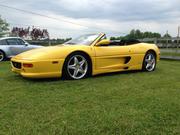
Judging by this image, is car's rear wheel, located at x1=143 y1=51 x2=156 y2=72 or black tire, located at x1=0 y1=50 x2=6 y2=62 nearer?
car's rear wheel, located at x1=143 y1=51 x2=156 y2=72

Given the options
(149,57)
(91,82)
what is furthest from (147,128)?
(149,57)

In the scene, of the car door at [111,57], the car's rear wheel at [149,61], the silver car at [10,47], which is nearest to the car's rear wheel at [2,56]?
the silver car at [10,47]

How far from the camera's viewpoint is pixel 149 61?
699cm

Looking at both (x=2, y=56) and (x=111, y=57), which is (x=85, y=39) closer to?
(x=111, y=57)

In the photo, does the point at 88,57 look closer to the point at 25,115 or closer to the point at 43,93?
the point at 43,93

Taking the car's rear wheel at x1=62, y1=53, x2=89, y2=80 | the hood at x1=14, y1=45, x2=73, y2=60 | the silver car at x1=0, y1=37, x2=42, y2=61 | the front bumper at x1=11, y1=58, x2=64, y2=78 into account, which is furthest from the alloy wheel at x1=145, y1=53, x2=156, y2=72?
the silver car at x1=0, y1=37, x2=42, y2=61

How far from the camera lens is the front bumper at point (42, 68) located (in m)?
4.95

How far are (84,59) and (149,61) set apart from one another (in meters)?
2.24

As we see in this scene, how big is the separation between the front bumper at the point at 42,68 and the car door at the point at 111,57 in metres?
0.96

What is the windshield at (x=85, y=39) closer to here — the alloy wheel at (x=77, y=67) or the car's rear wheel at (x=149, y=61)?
the alloy wheel at (x=77, y=67)

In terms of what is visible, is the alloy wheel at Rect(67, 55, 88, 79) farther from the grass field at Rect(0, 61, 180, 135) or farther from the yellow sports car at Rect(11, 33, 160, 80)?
the grass field at Rect(0, 61, 180, 135)

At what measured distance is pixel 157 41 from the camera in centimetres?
1352

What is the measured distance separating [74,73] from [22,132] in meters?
3.03

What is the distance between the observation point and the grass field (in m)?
2.54
